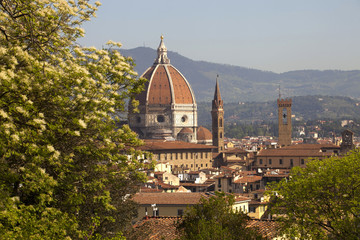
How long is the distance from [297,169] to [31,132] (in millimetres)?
19947

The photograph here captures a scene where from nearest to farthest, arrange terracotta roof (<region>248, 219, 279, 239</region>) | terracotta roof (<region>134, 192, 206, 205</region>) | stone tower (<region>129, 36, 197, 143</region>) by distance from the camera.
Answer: terracotta roof (<region>248, 219, 279, 239</region>) → terracotta roof (<region>134, 192, 206, 205</region>) → stone tower (<region>129, 36, 197, 143</region>)

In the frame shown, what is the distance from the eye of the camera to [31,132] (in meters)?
14.4

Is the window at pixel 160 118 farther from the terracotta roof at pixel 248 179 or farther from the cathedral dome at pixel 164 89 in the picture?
the terracotta roof at pixel 248 179

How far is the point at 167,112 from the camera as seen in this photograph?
17475 cm

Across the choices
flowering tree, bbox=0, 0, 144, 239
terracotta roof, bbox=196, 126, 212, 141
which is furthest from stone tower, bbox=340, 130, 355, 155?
flowering tree, bbox=0, 0, 144, 239

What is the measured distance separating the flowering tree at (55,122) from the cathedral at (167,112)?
151 meters

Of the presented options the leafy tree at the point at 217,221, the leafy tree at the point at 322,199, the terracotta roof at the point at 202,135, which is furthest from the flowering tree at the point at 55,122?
the terracotta roof at the point at 202,135

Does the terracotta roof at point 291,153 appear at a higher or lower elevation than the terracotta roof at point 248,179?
lower

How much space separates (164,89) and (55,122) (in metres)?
162

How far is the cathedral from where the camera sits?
6772 inches

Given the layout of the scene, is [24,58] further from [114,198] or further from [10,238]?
[114,198]

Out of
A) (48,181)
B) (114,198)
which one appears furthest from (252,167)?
(48,181)

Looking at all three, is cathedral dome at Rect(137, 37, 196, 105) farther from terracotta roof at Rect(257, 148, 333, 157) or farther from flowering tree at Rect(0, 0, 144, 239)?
flowering tree at Rect(0, 0, 144, 239)

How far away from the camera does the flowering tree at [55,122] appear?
14109mm
